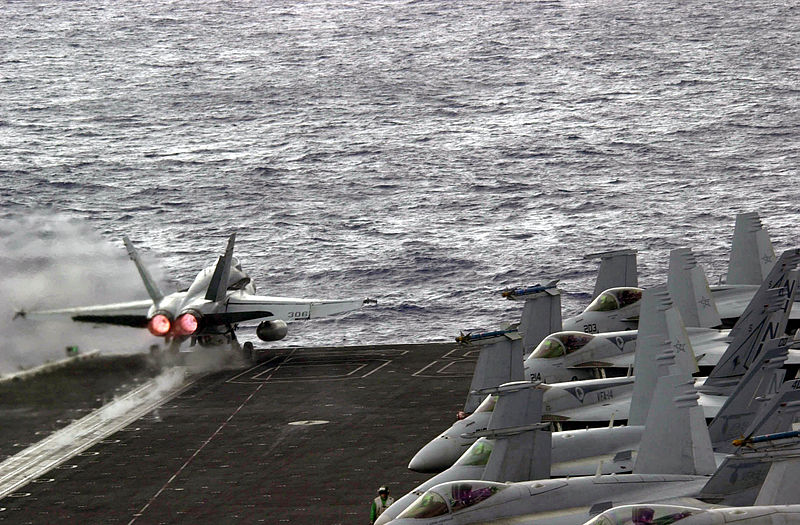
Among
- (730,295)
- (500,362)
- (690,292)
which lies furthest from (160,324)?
(500,362)

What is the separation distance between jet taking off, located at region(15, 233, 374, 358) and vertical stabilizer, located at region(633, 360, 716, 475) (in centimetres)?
3764

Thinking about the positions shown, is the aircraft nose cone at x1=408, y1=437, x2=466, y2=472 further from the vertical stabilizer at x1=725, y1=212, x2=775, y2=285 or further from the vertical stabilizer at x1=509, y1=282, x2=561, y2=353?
the vertical stabilizer at x1=725, y1=212, x2=775, y2=285

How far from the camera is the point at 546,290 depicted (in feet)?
147

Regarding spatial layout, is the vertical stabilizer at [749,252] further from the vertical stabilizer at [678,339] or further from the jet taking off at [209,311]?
the vertical stabilizer at [678,339]

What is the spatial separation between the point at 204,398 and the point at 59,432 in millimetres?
7809

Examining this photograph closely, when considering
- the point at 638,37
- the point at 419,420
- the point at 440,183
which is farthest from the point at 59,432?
the point at 638,37

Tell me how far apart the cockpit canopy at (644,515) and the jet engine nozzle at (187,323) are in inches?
1666

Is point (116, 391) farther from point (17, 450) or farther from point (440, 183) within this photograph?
point (440, 183)

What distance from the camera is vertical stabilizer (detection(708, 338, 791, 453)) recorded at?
30844 millimetres

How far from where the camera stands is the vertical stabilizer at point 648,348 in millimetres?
34094

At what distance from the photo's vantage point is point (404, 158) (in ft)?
452

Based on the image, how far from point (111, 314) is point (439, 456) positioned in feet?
118

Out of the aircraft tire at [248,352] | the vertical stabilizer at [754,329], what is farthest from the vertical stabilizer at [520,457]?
the aircraft tire at [248,352]

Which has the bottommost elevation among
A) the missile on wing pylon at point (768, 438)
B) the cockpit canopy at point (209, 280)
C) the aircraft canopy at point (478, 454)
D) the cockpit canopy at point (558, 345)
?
the cockpit canopy at point (209, 280)
